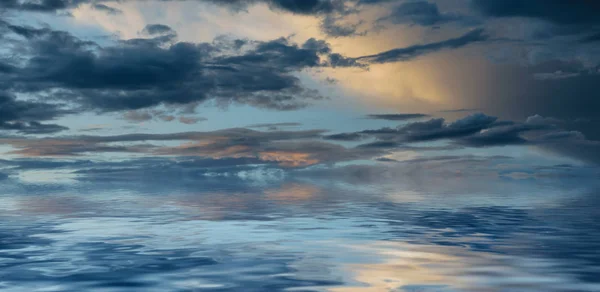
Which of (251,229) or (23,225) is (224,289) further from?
(23,225)

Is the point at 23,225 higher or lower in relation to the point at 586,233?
higher

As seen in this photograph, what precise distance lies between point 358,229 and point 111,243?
1203cm

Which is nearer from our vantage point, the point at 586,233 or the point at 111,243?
the point at 111,243

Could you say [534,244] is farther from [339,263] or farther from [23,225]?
[23,225]

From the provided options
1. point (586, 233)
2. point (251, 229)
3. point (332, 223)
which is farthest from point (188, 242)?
point (586, 233)

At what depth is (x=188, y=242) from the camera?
A: 2397 cm

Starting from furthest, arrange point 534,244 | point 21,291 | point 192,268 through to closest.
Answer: point 534,244
point 192,268
point 21,291

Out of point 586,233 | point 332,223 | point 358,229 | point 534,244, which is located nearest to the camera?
point 534,244

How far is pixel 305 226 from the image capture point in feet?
100.0

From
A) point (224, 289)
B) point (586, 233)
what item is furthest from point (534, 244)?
point (224, 289)

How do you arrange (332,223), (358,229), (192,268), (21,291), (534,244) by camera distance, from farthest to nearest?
1. (332,223)
2. (358,229)
3. (534,244)
4. (192,268)
5. (21,291)

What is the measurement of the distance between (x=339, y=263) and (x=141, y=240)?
415 inches

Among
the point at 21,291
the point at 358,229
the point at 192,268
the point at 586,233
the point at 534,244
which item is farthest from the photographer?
the point at 358,229

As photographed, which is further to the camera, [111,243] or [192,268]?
[111,243]
